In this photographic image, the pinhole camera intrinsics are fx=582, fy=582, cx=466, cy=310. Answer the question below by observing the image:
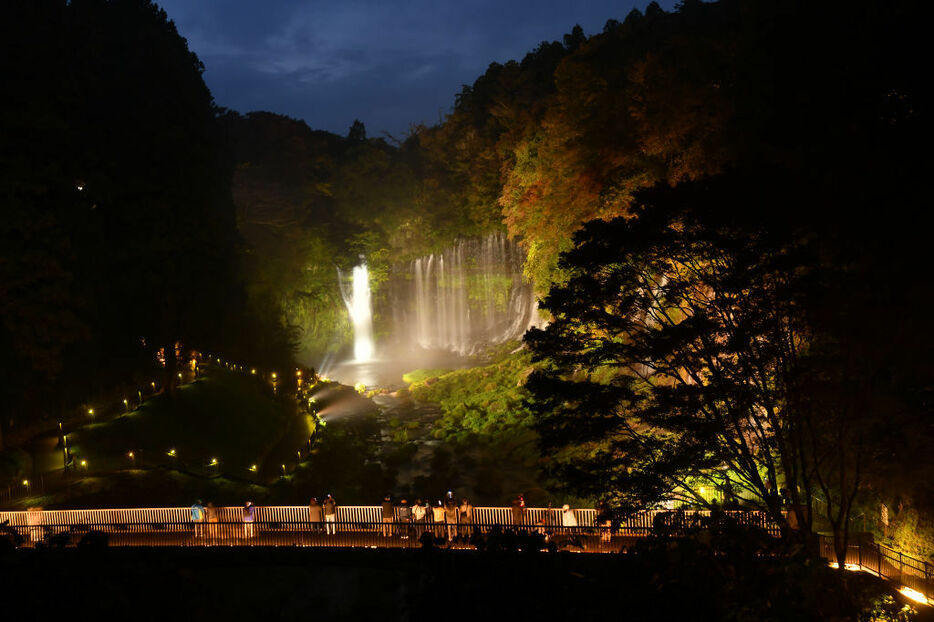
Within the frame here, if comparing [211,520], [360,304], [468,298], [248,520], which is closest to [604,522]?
[248,520]

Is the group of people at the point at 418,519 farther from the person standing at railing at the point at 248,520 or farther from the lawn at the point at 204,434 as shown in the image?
the lawn at the point at 204,434

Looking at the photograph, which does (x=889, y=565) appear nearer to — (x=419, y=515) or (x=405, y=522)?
(x=419, y=515)

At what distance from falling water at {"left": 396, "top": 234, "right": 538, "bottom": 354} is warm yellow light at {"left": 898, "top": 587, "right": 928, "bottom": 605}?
36.5 m

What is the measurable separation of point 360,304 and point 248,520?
1922 inches

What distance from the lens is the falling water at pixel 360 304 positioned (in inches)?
2514

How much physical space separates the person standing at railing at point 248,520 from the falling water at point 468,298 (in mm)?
34741

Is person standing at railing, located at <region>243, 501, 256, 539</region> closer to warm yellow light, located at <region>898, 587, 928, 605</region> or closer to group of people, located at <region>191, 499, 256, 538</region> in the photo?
group of people, located at <region>191, 499, 256, 538</region>

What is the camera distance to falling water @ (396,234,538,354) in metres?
52.3

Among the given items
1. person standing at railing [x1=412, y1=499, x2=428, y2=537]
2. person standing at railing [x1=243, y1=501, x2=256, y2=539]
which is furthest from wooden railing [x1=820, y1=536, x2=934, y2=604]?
person standing at railing [x1=243, y1=501, x2=256, y2=539]

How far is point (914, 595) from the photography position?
12.7 meters

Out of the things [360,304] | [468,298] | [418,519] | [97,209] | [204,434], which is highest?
[360,304]

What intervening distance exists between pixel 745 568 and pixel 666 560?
1218 mm

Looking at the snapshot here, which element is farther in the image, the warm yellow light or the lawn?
the lawn

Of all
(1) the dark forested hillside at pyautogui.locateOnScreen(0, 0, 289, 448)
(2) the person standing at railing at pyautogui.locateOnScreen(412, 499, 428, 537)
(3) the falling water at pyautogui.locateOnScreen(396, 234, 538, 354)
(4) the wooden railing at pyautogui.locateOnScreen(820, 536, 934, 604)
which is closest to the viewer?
(4) the wooden railing at pyautogui.locateOnScreen(820, 536, 934, 604)
